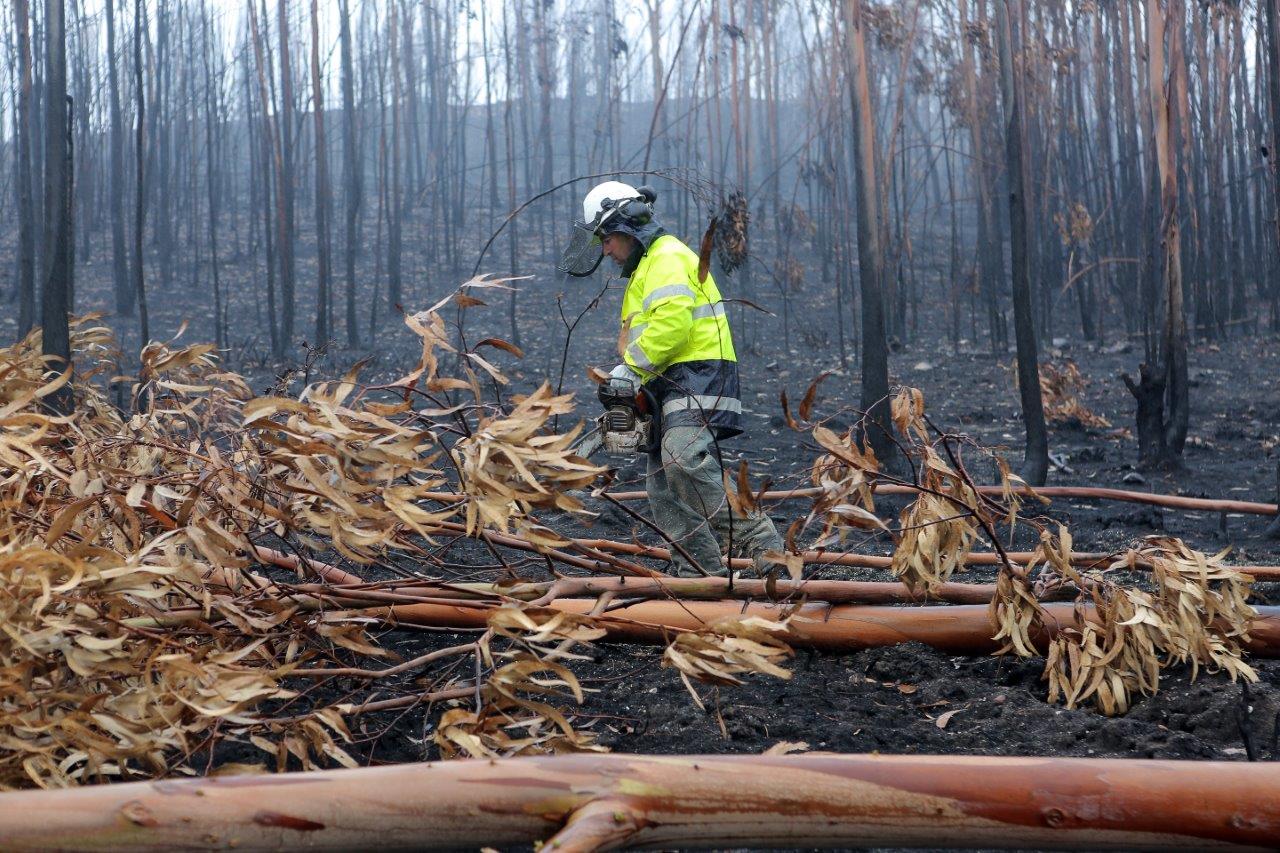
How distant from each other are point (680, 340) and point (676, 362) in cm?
15

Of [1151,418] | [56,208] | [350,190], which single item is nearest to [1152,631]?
[1151,418]

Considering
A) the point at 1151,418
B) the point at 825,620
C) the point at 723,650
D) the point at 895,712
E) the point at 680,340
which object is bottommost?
the point at 895,712

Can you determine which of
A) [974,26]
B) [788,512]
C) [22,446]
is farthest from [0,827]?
[974,26]

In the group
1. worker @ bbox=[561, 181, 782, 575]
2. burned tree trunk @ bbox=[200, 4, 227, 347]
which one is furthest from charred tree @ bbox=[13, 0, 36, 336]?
worker @ bbox=[561, 181, 782, 575]

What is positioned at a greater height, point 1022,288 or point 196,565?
point 1022,288

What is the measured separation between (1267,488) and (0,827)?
7.59 metres

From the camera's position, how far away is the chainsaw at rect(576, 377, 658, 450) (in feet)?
14.1

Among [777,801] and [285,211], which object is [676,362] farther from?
[285,211]

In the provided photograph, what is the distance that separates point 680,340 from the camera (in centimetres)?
431

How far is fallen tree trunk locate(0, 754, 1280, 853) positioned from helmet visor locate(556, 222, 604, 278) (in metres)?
2.81

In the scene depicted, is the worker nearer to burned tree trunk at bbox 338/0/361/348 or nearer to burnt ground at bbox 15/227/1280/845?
burnt ground at bbox 15/227/1280/845

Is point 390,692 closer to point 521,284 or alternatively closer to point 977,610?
point 977,610

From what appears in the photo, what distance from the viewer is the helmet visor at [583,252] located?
177 inches

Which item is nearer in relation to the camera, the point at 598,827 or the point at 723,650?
the point at 598,827
